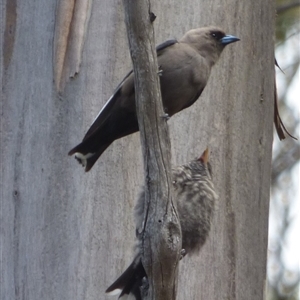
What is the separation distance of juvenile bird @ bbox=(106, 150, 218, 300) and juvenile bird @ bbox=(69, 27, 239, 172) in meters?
0.27

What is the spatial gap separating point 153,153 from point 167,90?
0.82m

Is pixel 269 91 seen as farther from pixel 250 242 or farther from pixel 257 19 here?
pixel 250 242

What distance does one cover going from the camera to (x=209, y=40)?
4.28m

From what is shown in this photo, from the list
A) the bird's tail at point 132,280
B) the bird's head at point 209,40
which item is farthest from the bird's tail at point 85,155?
the bird's head at point 209,40

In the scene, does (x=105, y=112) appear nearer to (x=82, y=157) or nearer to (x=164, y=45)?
(x=82, y=157)

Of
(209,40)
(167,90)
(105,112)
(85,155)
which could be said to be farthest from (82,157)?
(209,40)

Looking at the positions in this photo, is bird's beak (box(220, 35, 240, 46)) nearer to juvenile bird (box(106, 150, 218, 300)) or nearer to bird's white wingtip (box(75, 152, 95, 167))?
juvenile bird (box(106, 150, 218, 300))

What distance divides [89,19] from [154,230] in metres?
1.40

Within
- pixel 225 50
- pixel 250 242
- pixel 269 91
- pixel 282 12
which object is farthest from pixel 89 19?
pixel 282 12

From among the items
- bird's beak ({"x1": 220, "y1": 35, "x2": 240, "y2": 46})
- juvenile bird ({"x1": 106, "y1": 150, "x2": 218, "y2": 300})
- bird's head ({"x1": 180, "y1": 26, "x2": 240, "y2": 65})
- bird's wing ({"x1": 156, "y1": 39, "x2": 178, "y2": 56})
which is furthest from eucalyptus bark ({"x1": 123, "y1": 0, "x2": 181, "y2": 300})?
bird's beak ({"x1": 220, "y1": 35, "x2": 240, "y2": 46})

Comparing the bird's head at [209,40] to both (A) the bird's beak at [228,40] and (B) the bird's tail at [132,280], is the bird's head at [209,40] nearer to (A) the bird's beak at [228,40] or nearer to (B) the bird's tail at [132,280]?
(A) the bird's beak at [228,40]

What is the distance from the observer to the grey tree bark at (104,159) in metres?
4.07

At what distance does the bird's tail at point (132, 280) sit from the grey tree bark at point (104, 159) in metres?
0.29

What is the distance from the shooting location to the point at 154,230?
127 inches
